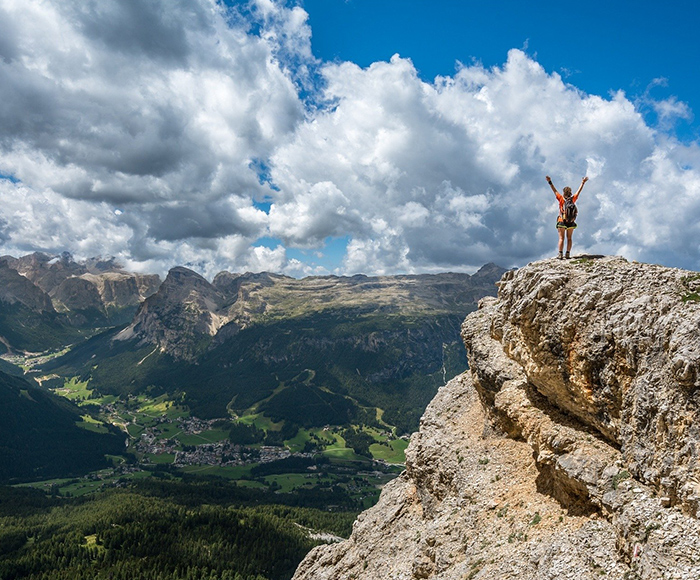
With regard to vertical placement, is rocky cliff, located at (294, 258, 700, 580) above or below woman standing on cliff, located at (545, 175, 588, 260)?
below

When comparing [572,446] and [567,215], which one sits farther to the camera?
[567,215]

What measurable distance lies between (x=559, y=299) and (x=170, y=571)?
14408 cm

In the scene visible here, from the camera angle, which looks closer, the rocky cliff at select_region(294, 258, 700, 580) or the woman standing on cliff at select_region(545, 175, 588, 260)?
the rocky cliff at select_region(294, 258, 700, 580)

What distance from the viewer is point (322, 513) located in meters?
192

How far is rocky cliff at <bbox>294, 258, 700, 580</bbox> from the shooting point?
63.8 ft

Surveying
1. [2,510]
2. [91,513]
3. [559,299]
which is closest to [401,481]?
[559,299]

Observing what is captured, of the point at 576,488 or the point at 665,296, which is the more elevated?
the point at 665,296

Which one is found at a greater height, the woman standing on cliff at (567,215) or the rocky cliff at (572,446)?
the woman standing on cliff at (567,215)

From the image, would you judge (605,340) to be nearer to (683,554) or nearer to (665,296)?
(665,296)

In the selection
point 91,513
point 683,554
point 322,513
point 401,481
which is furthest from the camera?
point 322,513

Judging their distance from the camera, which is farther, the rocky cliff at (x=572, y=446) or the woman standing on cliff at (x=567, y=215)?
the woman standing on cliff at (x=567, y=215)

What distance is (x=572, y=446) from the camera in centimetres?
2634

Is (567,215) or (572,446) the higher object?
(567,215)

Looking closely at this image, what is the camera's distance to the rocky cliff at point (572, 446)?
766 inches
